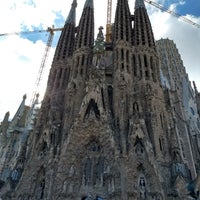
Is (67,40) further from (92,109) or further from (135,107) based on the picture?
(135,107)

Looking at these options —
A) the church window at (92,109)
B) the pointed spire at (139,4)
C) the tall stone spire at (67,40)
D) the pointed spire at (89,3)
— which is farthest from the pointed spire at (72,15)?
the church window at (92,109)

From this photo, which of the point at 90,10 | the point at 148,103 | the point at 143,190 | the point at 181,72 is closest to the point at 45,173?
the point at 143,190

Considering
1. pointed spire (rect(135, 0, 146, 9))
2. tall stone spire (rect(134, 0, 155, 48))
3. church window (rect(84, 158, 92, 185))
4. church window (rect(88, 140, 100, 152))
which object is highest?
pointed spire (rect(135, 0, 146, 9))

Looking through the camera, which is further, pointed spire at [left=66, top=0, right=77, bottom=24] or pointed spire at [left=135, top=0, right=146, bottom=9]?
pointed spire at [left=66, top=0, right=77, bottom=24]

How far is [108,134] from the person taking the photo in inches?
1102

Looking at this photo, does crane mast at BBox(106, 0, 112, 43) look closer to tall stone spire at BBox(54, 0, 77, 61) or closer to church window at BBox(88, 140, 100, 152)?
tall stone spire at BBox(54, 0, 77, 61)

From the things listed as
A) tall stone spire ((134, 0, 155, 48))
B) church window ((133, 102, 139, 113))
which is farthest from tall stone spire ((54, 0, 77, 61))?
church window ((133, 102, 139, 113))

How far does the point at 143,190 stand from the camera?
24.8m

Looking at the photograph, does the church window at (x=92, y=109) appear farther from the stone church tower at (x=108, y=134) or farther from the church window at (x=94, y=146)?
the church window at (x=94, y=146)

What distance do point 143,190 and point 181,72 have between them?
4168 cm

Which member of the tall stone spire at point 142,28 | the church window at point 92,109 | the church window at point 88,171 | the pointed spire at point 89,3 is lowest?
the church window at point 88,171

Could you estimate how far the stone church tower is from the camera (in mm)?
25438

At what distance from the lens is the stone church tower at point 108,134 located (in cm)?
2544

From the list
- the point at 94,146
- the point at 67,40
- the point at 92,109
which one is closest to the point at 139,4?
the point at 67,40
